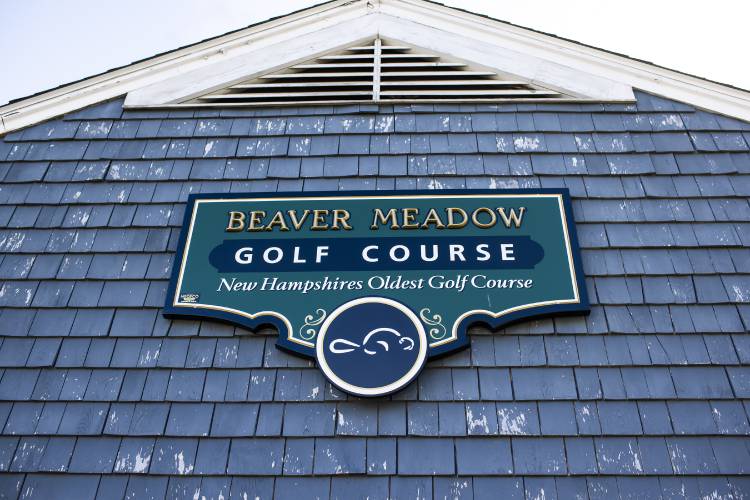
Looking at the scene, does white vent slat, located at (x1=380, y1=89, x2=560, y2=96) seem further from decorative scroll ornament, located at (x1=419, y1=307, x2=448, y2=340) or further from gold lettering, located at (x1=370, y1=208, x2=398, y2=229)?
decorative scroll ornament, located at (x1=419, y1=307, x2=448, y2=340)

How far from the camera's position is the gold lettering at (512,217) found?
4746 mm

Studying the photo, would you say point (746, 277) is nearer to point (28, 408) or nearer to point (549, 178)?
point (549, 178)

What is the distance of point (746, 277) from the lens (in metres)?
4.48

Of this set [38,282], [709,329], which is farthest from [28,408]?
[709,329]

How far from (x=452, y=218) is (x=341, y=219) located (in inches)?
29.8

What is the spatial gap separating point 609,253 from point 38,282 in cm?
376

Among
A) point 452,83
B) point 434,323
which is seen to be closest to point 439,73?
point 452,83

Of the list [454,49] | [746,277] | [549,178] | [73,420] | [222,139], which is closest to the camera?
[73,420]

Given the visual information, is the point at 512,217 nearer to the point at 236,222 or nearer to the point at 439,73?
the point at 439,73

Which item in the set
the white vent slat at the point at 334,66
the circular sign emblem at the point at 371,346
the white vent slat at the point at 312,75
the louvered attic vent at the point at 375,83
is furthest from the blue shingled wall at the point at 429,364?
the white vent slat at the point at 334,66

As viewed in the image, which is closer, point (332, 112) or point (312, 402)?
point (312, 402)

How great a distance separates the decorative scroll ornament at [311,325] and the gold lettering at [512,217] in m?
1.39

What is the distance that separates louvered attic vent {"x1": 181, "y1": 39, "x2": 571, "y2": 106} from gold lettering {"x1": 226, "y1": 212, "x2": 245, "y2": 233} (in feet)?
3.78

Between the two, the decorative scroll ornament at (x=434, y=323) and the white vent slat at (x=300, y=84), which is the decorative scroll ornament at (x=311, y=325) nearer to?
the decorative scroll ornament at (x=434, y=323)
